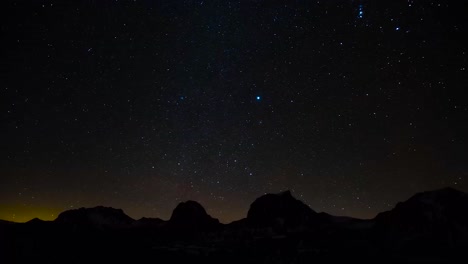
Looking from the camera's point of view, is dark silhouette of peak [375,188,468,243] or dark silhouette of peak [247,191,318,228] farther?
dark silhouette of peak [247,191,318,228]

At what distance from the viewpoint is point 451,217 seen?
36094mm

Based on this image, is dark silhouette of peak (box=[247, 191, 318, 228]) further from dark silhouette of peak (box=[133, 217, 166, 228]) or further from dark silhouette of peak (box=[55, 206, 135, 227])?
dark silhouette of peak (box=[55, 206, 135, 227])

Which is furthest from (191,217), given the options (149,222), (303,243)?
(303,243)

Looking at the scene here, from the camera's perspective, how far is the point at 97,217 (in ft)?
251

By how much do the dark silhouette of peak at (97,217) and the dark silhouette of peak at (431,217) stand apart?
196 feet

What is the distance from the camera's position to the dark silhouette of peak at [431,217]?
35.0 m

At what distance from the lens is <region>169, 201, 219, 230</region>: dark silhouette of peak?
66.7m

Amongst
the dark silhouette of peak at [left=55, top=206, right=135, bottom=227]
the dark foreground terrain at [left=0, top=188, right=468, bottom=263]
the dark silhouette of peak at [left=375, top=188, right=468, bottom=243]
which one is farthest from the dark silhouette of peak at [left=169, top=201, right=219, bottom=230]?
the dark silhouette of peak at [left=375, top=188, right=468, bottom=243]

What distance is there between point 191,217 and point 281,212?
2318 centimetres

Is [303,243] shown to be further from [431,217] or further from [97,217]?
[97,217]

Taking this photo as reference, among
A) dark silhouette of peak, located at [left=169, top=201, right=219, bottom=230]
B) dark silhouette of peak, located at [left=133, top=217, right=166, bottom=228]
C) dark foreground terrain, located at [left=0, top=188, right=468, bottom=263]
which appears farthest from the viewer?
dark silhouette of peak, located at [left=133, top=217, right=166, bottom=228]

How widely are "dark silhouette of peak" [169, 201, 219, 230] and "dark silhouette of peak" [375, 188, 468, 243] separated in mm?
37324

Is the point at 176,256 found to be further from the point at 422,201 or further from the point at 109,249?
the point at 422,201

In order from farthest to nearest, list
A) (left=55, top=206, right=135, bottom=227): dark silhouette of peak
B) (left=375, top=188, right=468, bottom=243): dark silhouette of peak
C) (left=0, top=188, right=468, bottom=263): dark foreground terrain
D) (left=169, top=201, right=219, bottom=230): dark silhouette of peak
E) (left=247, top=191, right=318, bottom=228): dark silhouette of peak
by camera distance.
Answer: (left=55, top=206, right=135, bottom=227): dark silhouette of peak
(left=169, top=201, right=219, bottom=230): dark silhouette of peak
(left=247, top=191, right=318, bottom=228): dark silhouette of peak
(left=375, top=188, right=468, bottom=243): dark silhouette of peak
(left=0, top=188, right=468, bottom=263): dark foreground terrain
